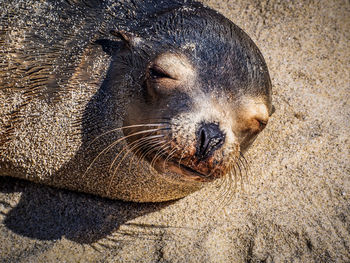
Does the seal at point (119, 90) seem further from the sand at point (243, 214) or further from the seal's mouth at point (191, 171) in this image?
the sand at point (243, 214)

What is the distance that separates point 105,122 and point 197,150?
0.89 m

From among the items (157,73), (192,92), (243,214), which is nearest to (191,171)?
(192,92)

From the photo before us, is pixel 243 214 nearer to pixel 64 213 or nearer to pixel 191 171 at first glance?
pixel 191 171

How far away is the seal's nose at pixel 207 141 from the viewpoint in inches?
93.0

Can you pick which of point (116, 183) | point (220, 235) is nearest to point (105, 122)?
point (116, 183)

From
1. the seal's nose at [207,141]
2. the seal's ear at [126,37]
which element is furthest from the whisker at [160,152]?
the seal's ear at [126,37]

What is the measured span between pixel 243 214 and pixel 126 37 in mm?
1877

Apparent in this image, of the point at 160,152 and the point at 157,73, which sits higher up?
the point at 157,73

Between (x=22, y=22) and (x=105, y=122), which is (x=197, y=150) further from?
(x=22, y=22)

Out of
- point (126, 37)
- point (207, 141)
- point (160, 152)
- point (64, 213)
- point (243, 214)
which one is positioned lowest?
point (64, 213)

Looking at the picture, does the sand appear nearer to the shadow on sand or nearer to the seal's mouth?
the shadow on sand

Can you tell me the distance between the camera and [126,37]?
2793mm

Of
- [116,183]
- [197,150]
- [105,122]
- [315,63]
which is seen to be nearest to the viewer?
[197,150]

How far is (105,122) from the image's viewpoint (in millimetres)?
2871
